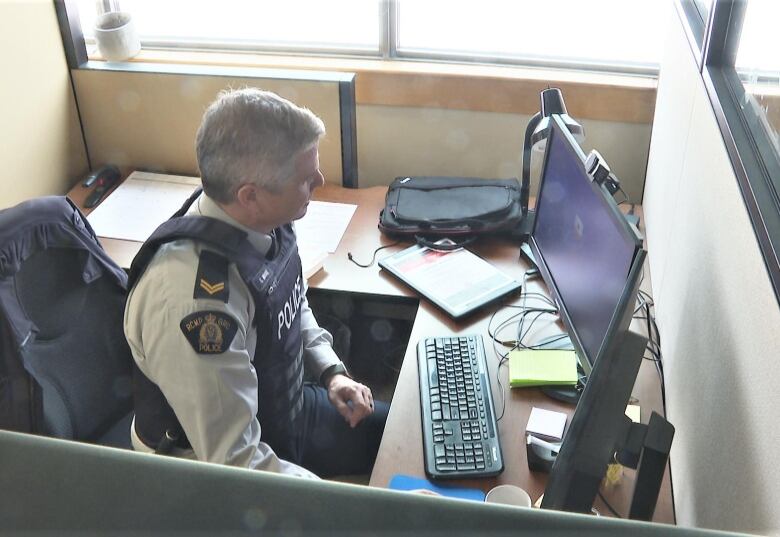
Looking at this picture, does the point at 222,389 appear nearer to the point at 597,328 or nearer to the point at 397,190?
the point at 597,328

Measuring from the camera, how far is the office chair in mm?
1327

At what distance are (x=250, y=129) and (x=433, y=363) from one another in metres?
0.62

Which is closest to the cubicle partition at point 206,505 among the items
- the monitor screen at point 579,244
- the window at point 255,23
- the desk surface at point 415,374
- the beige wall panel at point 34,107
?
the monitor screen at point 579,244

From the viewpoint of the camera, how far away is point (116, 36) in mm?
2391

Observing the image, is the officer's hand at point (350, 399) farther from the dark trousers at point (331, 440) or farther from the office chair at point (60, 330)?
the office chair at point (60, 330)

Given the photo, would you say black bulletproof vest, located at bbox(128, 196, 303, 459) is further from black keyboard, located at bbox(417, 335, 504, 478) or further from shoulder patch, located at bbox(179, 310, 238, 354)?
black keyboard, located at bbox(417, 335, 504, 478)

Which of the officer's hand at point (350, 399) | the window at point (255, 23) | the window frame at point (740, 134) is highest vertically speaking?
the window frame at point (740, 134)

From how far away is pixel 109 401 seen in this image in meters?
1.62

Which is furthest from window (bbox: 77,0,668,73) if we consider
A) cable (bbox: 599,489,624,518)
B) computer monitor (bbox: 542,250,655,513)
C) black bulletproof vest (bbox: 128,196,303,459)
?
computer monitor (bbox: 542,250,655,513)

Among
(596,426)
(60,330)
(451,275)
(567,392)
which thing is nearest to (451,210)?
(451,275)

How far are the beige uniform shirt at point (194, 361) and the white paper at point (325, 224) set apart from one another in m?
0.68

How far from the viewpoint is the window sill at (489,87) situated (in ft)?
7.34

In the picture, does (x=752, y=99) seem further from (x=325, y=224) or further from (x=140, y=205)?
(x=140, y=205)

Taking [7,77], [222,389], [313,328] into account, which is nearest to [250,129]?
[222,389]
